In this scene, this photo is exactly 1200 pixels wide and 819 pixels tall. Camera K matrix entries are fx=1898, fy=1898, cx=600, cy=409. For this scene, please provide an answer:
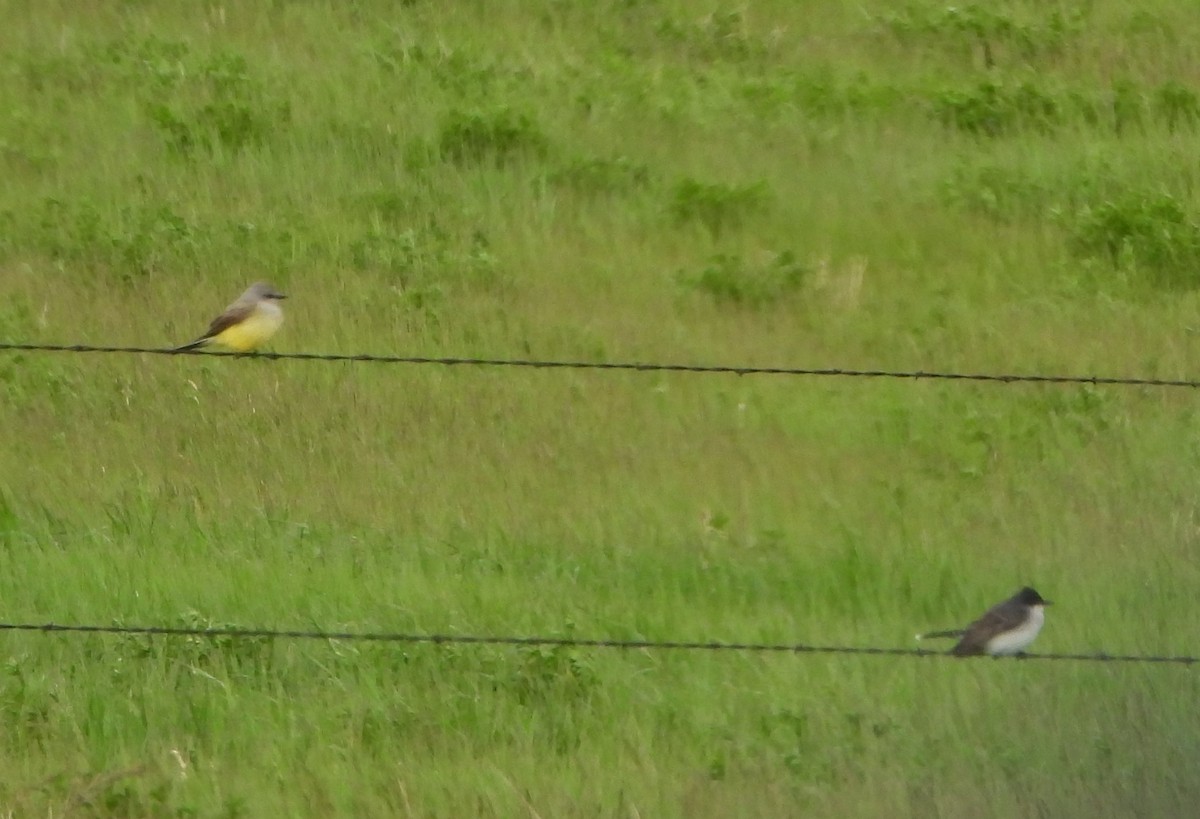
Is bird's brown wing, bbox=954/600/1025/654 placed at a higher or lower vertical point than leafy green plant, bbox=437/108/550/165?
lower

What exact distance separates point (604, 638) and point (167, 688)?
1.40m

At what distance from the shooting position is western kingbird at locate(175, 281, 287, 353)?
7277 mm

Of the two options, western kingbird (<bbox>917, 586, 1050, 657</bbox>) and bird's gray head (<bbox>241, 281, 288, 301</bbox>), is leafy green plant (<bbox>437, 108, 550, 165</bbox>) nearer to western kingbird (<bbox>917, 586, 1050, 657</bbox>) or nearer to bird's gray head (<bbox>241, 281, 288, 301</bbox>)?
bird's gray head (<bbox>241, 281, 288, 301</bbox>)

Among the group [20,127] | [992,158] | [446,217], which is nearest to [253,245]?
[446,217]

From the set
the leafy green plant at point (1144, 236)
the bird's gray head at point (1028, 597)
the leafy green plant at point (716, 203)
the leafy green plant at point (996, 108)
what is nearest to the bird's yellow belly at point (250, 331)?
the bird's gray head at point (1028, 597)

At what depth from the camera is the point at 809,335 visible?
9609mm

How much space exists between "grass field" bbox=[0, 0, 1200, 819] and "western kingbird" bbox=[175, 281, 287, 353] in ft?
1.97

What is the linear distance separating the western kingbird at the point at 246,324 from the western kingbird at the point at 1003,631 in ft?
10.1

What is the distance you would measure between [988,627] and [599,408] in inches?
126

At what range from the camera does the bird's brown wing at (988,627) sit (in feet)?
17.9

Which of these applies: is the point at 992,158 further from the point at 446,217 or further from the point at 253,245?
the point at 253,245

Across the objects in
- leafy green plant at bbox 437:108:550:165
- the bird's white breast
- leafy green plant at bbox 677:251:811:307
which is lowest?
the bird's white breast

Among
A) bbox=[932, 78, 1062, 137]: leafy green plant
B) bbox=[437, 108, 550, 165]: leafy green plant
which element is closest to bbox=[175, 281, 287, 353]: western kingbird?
bbox=[437, 108, 550, 165]: leafy green plant

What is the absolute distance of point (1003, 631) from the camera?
5.46 m
